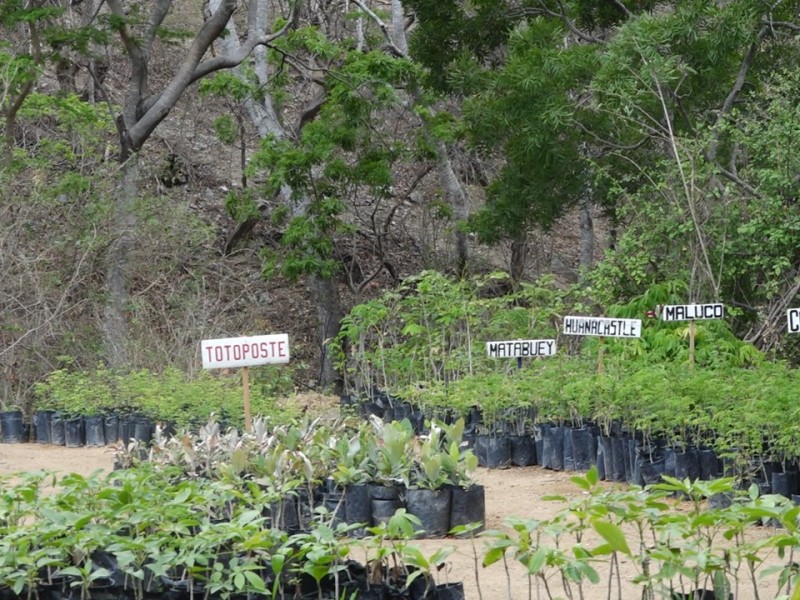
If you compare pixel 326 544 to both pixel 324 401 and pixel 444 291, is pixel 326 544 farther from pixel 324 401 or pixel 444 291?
pixel 324 401

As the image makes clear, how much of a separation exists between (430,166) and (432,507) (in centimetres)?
1068

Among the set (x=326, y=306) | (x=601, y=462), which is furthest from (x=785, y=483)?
(x=326, y=306)

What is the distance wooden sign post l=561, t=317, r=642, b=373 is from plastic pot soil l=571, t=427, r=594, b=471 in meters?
0.73

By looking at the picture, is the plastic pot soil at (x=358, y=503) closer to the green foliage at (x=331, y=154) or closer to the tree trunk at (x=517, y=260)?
the green foliage at (x=331, y=154)

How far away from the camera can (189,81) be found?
47.0 feet

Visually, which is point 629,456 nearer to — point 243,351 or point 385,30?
point 243,351

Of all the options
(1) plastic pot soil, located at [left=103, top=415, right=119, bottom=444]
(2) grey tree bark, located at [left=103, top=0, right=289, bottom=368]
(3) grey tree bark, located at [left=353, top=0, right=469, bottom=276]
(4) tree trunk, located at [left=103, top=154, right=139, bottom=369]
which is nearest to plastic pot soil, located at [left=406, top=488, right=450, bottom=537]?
(1) plastic pot soil, located at [left=103, top=415, right=119, bottom=444]

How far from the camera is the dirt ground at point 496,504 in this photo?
4758 mm

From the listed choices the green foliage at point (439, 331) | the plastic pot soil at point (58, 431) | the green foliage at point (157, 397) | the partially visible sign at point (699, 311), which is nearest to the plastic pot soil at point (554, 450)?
the partially visible sign at point (699, 311)

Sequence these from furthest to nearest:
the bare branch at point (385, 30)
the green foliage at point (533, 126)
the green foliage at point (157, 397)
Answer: the bare branch at point (385, 30) < the green foliage at point (533, 126) < the green foliage at point (157, 397)

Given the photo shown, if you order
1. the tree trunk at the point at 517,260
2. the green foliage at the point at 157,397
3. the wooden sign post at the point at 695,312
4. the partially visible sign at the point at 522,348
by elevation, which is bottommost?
the green foliage at the point at 157,397

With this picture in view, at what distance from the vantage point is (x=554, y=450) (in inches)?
310

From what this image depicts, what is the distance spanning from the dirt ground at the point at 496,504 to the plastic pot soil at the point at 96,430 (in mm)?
136

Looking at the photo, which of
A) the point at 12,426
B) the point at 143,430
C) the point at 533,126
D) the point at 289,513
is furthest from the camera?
the point at 533,126
